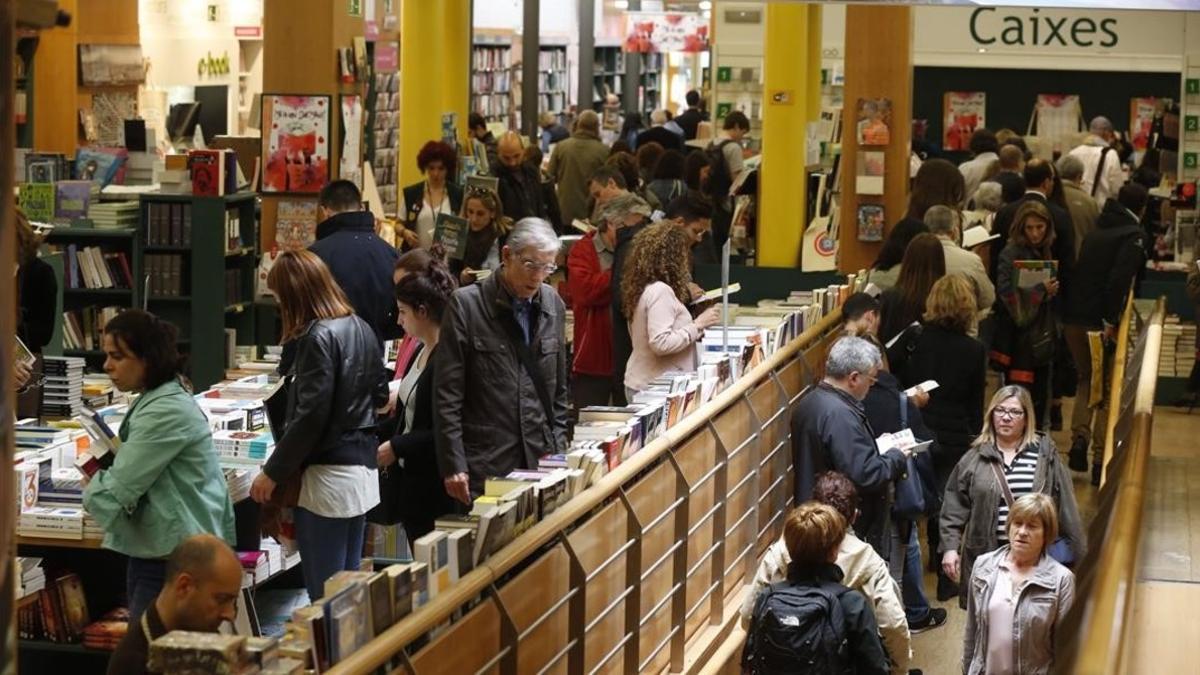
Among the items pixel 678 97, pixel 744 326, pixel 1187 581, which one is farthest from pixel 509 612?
pixel 678 97

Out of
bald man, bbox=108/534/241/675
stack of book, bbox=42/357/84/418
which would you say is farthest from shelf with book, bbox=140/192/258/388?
bald man, bbox=108/534/241/675

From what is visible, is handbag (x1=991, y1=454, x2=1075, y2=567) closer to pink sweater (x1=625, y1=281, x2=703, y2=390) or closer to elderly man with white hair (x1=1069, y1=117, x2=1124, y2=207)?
pink sweater (x1=625, y1=281, x2=703, y2=390)

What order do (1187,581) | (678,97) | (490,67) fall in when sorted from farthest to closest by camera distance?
(678,97) → (490,67) → (1187,581)

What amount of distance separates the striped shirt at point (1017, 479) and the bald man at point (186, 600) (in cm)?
383

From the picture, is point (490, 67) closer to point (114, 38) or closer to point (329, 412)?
point (114, 38)

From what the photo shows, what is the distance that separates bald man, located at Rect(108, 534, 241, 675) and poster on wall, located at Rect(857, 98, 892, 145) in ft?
32.4

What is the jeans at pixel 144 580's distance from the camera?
18.3ft

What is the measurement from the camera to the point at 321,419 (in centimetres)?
615

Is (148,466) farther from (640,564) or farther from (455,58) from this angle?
(455,58)

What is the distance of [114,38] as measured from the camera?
16969 millimetres

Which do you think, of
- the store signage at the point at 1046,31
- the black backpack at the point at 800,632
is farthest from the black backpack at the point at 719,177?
the black backpack at the point at 800,632

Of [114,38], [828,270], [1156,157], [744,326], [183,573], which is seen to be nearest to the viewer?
[183,573]

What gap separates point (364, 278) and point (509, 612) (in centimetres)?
380

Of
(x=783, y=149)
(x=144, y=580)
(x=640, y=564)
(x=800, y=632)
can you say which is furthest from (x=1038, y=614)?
(x=783, y=149)
